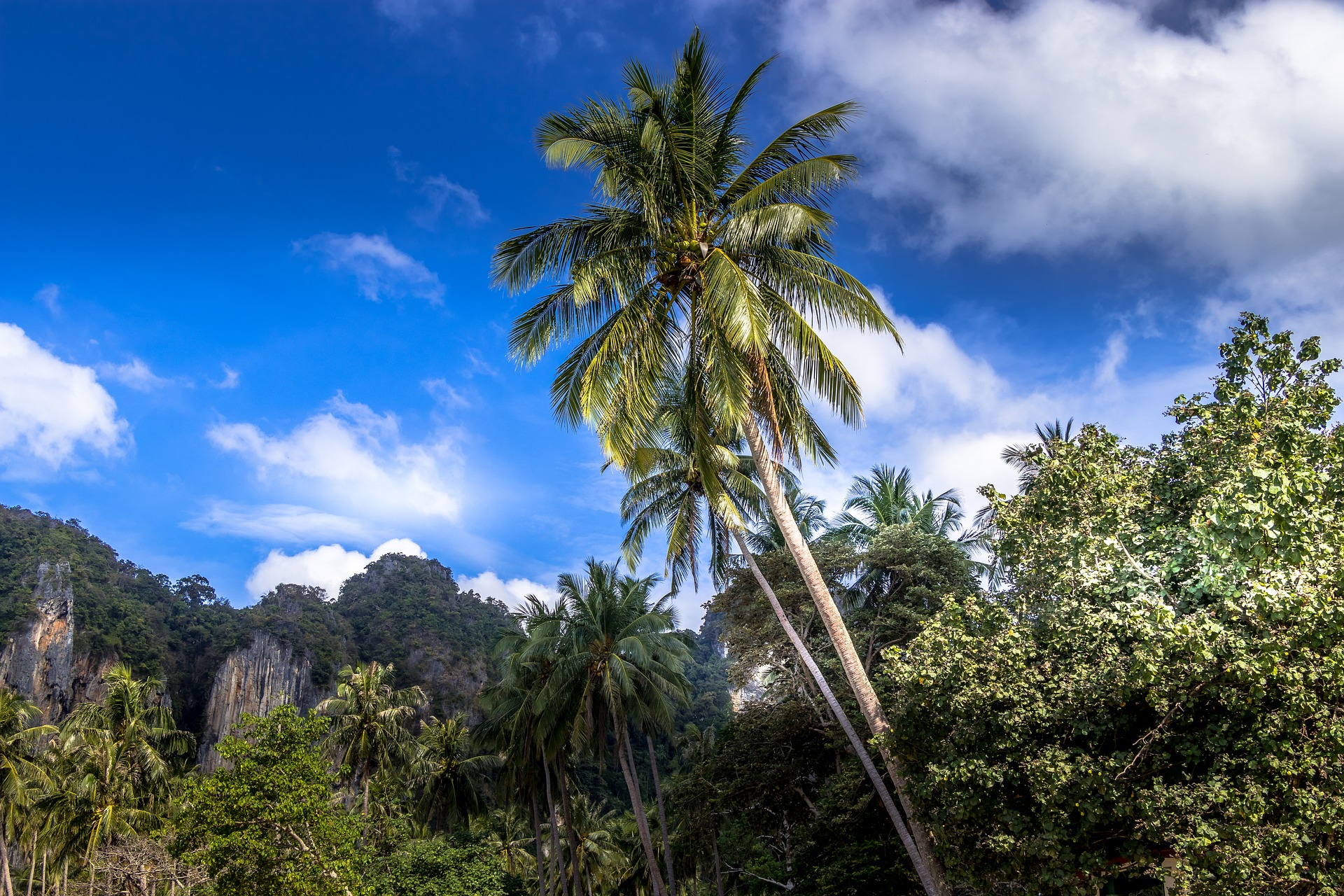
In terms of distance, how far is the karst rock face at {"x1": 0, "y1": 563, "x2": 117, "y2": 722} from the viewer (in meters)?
43.0

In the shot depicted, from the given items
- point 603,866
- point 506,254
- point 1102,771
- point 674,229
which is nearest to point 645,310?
point 674,229

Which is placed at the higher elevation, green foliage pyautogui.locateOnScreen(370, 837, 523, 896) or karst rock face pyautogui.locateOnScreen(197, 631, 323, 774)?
karst rock face pyautogui.locateOnScreen(197, 631, 323, 774)

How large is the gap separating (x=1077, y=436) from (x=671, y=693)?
15632mm

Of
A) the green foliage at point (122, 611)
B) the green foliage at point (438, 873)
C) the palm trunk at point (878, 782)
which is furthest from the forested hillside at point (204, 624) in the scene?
the palm trunk at point (878, 782)

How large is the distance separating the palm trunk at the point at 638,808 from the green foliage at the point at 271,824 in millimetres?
8279

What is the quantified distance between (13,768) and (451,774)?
13153 mm

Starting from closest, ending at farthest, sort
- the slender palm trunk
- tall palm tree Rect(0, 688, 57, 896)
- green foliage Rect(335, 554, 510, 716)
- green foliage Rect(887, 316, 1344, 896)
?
1. green foliage Rect(887, 316, 1344, 896)
2. tall palm tree Rect(0, 688, 57, 896)
3. the slender palm trunk
4. green foliage Rect(335, 554, 510, 716)

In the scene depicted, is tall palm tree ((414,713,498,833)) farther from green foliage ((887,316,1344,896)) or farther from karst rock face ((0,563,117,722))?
karst rock face ((0,563,117,722))

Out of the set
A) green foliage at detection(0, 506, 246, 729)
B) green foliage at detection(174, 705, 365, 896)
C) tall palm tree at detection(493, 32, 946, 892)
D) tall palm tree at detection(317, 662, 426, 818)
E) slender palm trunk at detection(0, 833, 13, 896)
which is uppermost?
green foliage at detection(0, 506, 246, 729)

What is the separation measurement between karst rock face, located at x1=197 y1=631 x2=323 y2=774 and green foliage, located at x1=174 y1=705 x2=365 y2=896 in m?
42.8

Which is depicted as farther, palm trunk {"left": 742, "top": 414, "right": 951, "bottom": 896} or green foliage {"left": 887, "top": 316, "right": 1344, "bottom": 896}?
palm trunk {"left": 742, "top": 414, "right": 951, "bottom": 896}

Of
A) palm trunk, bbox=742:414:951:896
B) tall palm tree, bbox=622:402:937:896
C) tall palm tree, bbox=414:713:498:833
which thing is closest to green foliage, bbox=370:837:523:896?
tall palm tree, bbox=622:402:937:896

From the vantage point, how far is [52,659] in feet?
147

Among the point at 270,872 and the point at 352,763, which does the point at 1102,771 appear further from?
the point at 352,763
